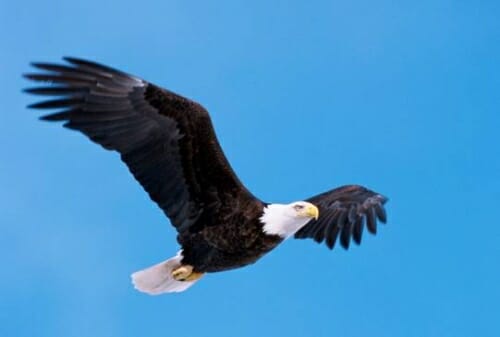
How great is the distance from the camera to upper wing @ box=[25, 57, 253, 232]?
10180 mm

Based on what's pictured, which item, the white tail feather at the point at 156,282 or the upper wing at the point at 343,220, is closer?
the white tail feather at the point at 156,282

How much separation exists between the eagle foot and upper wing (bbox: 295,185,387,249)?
151cm

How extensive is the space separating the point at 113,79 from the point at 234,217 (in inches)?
67.9

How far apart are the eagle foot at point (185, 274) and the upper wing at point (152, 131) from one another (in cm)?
45

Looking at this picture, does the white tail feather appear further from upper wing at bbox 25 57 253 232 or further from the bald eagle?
upper wing at bbox 25 57 253 232

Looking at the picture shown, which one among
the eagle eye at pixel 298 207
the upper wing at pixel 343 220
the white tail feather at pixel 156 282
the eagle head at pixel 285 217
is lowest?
the white tail feather at pixel 156 282

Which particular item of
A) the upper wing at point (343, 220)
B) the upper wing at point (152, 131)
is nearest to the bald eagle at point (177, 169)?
the upper wing at point (152, 131)

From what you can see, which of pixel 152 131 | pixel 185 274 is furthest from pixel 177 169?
pixel 185 274

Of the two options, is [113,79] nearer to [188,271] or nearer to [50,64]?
[50,64]

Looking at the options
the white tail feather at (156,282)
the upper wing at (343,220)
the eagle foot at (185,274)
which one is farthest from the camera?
the upper wing at (343,220)

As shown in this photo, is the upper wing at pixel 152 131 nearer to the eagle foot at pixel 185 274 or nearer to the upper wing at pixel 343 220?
the eagle foot at pixel 185 274

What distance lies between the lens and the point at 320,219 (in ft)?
41.0

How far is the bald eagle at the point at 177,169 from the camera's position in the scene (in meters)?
10.3

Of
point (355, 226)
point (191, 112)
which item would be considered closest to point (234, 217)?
point (191, 112)
